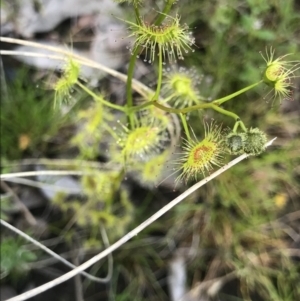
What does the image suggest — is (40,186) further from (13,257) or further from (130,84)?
(130,84)

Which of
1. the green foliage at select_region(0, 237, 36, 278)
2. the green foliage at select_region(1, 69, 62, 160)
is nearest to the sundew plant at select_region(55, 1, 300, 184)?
the green foliage at select_region(1, 69, 62, 160)

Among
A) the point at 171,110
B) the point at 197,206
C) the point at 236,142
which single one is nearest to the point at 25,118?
the point at 197,206

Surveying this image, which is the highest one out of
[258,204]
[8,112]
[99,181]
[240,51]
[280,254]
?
[8,112]

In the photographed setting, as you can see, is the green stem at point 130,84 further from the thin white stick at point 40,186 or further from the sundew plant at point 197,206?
the thin white stick at point 40,186

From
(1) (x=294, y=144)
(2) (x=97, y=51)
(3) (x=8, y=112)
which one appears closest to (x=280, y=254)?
(1) (x=294, y=144)

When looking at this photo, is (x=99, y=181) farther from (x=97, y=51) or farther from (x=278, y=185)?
(x=278, y=185)

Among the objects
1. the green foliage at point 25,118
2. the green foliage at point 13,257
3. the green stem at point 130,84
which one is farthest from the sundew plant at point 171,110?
the green foliage at point 13,257

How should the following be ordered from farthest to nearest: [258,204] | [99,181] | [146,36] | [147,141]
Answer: [258,204], [99,181], [147,141], [146,36]

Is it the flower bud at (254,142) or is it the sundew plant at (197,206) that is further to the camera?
the sundew plant at (197,206)

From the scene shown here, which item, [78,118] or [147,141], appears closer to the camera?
[147,141]

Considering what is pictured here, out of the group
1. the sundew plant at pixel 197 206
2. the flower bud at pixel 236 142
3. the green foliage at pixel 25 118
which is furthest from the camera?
the green foliage at pixel 25 118

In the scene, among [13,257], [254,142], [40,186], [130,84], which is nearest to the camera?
[254,142]
